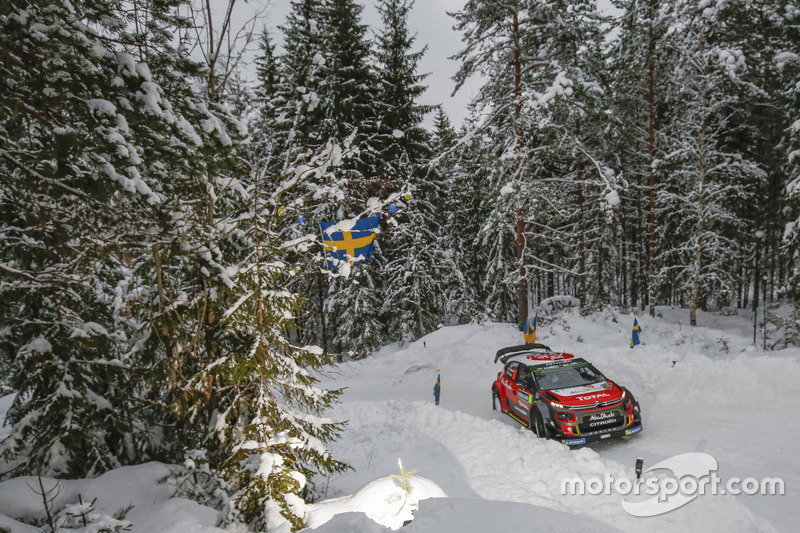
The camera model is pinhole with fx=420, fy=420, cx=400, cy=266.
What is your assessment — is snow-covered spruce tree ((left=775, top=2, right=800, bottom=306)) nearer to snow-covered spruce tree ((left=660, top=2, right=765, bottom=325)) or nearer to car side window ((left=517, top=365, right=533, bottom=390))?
snow-covered spruce tree ((left=660, top=2, right=765, bottom=325))

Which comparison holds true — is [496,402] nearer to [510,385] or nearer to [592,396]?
[510,385]

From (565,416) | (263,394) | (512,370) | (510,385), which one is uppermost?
(263,394)

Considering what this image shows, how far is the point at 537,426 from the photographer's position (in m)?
9.41

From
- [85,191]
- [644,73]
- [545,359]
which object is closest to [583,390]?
[545,359]

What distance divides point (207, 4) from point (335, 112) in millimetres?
15576

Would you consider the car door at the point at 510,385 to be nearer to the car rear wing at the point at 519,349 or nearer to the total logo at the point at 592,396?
the car rear wing at the point at 519,349

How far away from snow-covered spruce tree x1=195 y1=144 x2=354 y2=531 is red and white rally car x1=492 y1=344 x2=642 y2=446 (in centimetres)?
504

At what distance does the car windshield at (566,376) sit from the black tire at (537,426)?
2.18 feet

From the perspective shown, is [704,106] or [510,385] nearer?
[510,385]

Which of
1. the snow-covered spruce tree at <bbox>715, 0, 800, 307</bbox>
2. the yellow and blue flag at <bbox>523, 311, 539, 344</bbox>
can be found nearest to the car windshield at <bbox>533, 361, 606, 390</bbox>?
the yellow and blue flag at <bbox>523, 311, 539, 344</bbox>

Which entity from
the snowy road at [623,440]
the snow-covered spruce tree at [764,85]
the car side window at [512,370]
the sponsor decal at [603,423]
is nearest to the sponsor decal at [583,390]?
the sponsor decal at [603,423]

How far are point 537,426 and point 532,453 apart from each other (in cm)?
133

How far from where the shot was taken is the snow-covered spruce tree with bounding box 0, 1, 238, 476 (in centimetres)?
433

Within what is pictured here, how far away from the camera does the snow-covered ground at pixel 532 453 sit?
524 cm
